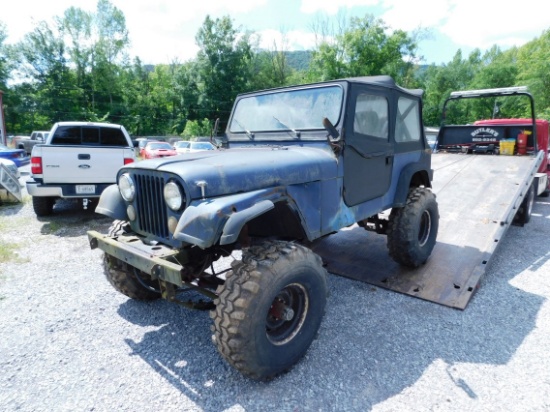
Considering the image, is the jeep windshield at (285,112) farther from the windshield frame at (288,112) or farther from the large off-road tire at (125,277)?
the large off-road tire at (125,277)

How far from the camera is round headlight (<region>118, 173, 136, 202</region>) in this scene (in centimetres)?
276

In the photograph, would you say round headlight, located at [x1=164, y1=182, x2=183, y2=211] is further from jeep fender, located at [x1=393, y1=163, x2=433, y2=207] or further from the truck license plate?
the truck license plate

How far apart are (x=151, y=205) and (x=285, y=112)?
162cm

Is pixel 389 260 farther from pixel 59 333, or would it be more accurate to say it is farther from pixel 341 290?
pixel 59 333

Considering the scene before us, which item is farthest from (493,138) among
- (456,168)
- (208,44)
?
(208,44)

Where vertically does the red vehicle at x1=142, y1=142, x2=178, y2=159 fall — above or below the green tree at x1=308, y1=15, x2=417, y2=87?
below

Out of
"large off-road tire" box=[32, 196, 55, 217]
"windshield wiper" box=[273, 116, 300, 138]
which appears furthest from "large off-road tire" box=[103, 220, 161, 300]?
"large off-road tire" box=[32, 196, 55, 217]

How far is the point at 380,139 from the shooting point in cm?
359

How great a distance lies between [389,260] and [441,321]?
137 cm

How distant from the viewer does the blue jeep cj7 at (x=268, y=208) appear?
7.45 ft

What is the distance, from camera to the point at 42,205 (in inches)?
266

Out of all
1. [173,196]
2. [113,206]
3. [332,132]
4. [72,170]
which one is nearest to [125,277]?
[113,206]

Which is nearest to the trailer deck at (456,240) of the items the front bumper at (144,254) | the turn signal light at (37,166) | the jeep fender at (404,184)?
the jeep fender at (404,184)

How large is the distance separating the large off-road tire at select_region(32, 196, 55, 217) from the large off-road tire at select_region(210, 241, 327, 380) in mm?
5975
